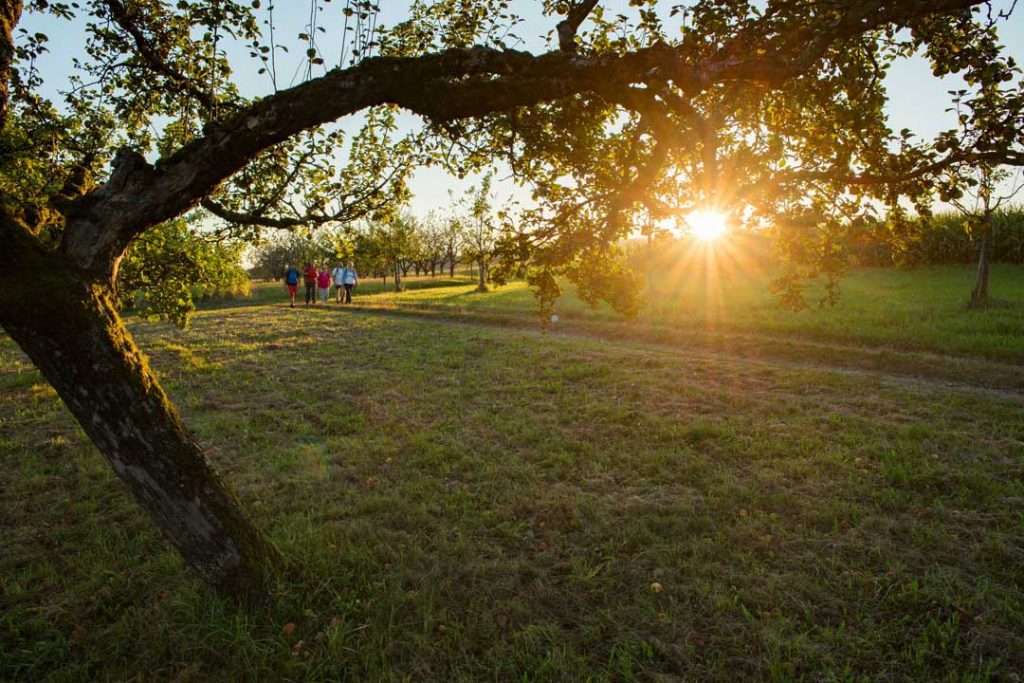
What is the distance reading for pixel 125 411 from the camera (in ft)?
12.6

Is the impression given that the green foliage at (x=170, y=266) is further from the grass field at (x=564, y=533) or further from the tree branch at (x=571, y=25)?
the tree branch at (x=571, y=25)

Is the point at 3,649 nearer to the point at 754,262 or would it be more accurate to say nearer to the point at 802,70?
the point at 802,70

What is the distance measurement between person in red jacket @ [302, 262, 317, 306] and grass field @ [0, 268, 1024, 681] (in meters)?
23.6

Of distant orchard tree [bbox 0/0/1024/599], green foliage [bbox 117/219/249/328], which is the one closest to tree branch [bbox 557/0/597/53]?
distant orchard tree [bbox 0/0/1024/599]

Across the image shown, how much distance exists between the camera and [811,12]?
494 centimetres

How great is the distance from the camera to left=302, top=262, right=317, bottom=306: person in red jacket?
3375 centimetres

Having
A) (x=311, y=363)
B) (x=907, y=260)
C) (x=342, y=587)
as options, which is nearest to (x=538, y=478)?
(x=342, y=587)

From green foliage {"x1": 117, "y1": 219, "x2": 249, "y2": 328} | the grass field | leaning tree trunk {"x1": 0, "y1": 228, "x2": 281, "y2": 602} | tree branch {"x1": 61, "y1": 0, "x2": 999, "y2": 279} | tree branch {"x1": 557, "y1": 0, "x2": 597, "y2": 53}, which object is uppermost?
tree branch {"x1": 557, "y1": 0, "x2": 597, "y2": 53}

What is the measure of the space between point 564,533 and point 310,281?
107 feet

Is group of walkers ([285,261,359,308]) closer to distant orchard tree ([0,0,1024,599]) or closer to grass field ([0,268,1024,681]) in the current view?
grass field ([0,268,1024,681])

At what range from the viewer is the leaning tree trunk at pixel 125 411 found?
3.62m

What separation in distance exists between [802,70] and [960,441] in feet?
20.8

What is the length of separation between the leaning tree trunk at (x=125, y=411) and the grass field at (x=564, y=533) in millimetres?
→ 529

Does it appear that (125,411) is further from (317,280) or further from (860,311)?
(317,280)
